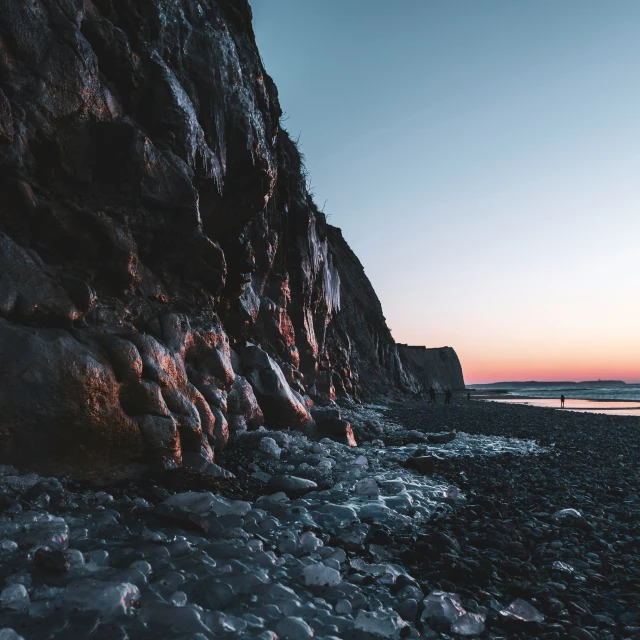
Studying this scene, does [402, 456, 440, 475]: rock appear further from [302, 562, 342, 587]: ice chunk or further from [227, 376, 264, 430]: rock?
[302, 562, 342, 587]: ice chunk

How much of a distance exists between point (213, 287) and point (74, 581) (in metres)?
6.64

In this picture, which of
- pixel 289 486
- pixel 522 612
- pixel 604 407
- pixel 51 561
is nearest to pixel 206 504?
pixel 289 486

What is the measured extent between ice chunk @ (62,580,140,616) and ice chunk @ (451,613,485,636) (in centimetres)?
207

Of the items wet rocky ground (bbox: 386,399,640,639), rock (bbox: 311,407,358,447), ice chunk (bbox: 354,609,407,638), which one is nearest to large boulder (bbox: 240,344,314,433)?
rock (bbox: 311,407,358,447)

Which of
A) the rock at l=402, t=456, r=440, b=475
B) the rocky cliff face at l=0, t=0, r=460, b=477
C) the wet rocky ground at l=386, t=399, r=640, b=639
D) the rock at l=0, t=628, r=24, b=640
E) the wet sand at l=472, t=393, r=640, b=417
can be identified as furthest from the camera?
the wet sand at l=472, t=393, r=640, b=417

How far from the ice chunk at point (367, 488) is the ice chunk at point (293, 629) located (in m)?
3.01

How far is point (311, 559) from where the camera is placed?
3.70 m

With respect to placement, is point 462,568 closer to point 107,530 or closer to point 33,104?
point 107,530

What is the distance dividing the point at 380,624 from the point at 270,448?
463 centimetres

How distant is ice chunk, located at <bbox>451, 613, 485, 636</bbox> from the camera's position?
2848 mm

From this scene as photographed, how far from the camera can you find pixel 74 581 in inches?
106

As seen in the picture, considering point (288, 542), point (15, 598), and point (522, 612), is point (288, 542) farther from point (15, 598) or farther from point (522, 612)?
point (15, 598)

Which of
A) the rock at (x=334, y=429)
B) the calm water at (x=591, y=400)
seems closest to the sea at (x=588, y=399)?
the calm water at (x=591, y=400)

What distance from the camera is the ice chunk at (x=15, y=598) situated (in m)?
2.41
